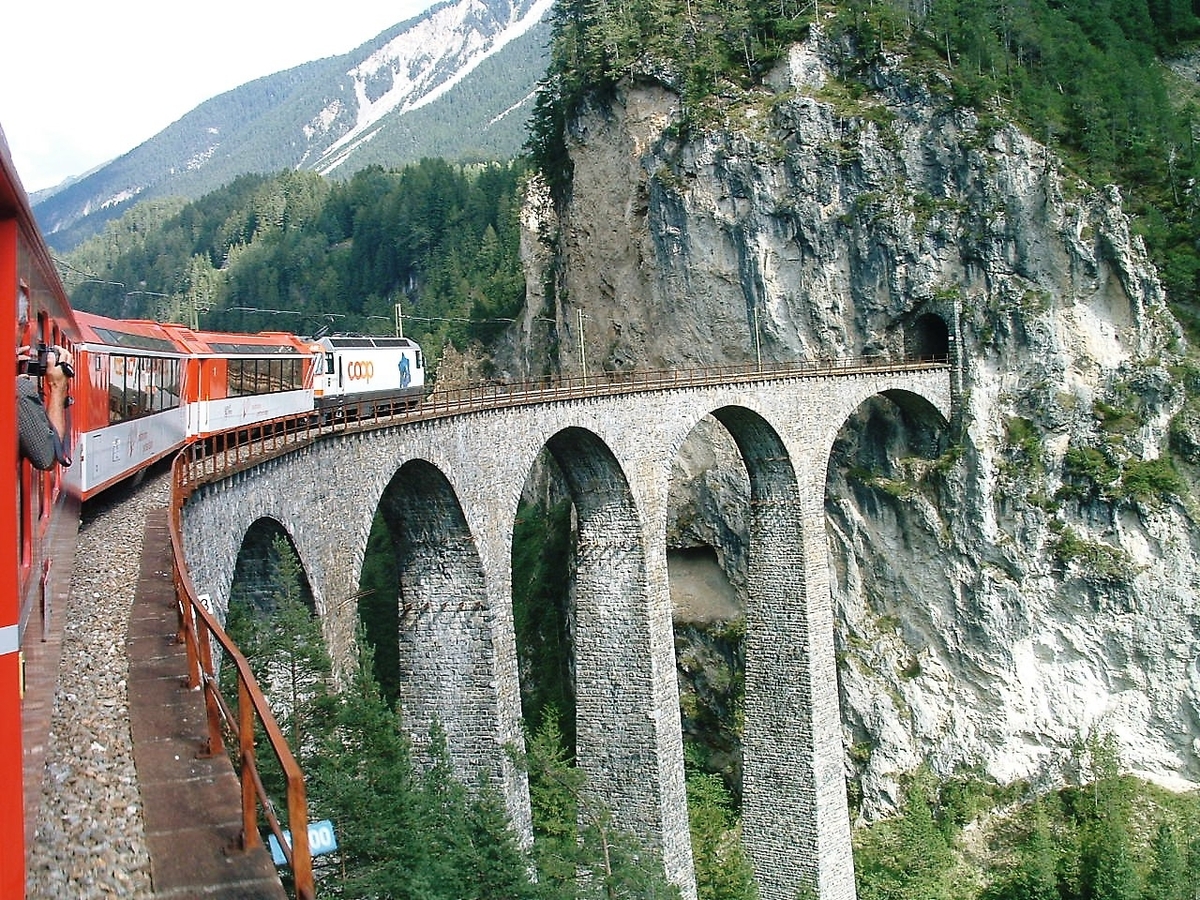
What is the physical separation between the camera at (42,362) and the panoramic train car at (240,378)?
35.7 feet

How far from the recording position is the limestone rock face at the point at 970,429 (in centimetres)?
3800

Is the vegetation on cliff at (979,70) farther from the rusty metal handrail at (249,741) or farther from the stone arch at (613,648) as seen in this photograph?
the rusty metal handrail at (249,741)

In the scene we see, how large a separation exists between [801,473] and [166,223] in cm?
15742

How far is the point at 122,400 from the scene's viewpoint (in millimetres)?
14742

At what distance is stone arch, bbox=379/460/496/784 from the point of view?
22.4m

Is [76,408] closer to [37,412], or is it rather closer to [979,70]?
[37,412]

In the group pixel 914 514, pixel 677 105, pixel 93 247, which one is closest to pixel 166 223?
pixel 93 247

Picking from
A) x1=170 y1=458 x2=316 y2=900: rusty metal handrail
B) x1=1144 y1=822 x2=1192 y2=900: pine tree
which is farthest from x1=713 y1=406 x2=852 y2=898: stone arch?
x1=170 y1=458 x2=316 y2=900: rusty metal handrail

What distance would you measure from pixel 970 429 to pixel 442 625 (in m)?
23.0

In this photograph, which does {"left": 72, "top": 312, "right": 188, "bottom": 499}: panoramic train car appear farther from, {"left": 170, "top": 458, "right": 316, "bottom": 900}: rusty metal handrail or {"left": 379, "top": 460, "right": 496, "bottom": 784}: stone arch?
{"left": 379, "top": 460, "right": 496, "bottom": 784}: stone arch

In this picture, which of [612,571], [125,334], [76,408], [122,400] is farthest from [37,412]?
[612,571]

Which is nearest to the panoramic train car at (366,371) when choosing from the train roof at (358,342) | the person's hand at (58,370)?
the train roof at (358,342)

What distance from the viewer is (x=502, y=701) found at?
22672 mm

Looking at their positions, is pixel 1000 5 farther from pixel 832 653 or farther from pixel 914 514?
pixel 832 653
